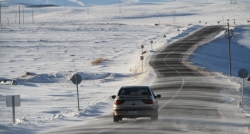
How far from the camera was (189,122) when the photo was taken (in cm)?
2247

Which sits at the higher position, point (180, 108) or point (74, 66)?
point (74, 66)

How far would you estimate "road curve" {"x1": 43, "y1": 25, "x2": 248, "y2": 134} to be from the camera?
20312mm

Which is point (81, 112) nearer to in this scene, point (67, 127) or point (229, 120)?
point (67, 127)

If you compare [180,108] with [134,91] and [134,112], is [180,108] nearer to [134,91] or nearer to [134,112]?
[134,91]

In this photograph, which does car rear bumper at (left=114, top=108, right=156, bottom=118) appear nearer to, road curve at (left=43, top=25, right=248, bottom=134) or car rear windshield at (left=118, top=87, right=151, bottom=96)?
road curve at (left=43, top=25, right=248, bottom=134)

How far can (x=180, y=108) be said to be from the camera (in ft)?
92.3

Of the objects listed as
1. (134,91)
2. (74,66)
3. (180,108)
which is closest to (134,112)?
(134,91)

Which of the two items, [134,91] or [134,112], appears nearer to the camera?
[134,112]

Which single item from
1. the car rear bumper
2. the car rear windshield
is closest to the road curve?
the car rear bumper

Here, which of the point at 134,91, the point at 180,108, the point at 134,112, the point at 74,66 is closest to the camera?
the point at 134,112

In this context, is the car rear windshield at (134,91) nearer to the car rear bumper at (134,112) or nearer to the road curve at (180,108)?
the car rear bumper at (134,112)

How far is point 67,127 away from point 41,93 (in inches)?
785

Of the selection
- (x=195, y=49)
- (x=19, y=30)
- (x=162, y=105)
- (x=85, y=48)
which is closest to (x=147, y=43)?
(x=85, y=48)

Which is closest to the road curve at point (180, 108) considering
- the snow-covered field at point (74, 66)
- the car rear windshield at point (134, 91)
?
the car rear windshield at point (134, 91)
